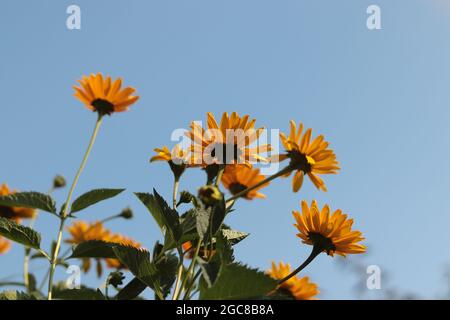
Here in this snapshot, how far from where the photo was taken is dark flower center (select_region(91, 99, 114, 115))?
8.77ft

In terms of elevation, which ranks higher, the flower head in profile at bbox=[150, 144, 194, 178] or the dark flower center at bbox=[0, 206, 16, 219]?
the flower head in profile at bbox=[150, 144, 194, 178]

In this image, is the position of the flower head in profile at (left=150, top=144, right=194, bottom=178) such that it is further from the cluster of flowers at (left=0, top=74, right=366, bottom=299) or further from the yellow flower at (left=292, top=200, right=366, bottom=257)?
the yellow flower at (left=292, top=200, right=366, bottom=257)

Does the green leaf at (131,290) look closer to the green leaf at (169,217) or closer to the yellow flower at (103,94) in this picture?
the green leaf at (169,217)

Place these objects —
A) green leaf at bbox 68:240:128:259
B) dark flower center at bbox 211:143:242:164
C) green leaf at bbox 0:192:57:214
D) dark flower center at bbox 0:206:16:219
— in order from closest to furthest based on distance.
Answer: dark flower center at bbox 211:143:242:164
green leaf at bbox 68:240:128:259
green leaf at bbox 0:192:57:214
dark flower center at bbox 0:206:16:219

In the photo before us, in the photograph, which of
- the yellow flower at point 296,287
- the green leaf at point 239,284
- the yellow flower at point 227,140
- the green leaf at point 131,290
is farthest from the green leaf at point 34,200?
the green leaf at point 239,284

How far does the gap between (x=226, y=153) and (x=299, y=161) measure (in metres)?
0.26

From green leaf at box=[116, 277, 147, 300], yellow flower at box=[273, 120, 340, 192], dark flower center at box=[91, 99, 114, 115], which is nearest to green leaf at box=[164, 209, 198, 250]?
green leaf at box=[116, 277, 147, 300]

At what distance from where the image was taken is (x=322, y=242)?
1762 mm

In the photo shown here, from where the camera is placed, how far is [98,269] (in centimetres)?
379

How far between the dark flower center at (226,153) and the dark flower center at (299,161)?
0.19 m

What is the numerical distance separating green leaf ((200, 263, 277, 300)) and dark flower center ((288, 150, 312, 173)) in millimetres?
603

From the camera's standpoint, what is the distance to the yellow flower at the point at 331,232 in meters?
1.73
